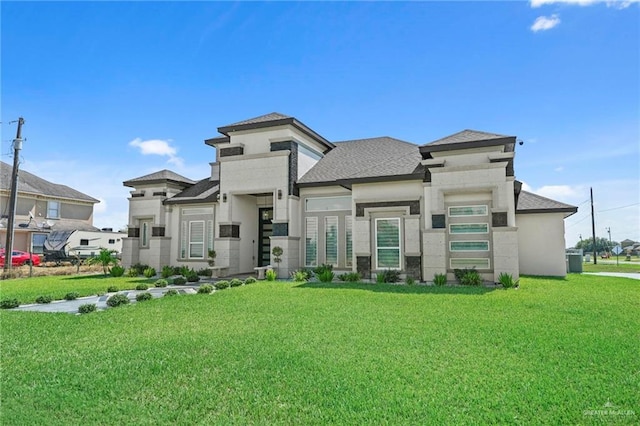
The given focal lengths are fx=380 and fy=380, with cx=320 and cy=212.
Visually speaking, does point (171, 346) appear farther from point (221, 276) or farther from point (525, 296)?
point (221, 276)

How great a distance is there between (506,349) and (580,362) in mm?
913

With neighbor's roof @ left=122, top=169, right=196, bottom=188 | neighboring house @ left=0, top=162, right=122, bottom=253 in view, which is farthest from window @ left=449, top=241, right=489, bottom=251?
neighboring house @ left=0, top=162, right=122, bottom=253

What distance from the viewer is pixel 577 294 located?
10.9m

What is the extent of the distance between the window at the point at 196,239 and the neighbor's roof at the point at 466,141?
1174 centimetres

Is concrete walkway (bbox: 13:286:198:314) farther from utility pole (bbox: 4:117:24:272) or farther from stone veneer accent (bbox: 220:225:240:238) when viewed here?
utility pole (bbox: 4:117:24:272)

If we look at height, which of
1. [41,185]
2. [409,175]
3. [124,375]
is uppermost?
[41,185]

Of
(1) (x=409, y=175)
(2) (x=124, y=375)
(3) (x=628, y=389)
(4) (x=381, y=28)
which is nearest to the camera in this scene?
(3) (x=628, y=389)

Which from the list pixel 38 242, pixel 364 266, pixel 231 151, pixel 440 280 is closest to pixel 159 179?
pixel 231 151

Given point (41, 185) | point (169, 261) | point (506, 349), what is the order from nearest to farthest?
point (506, 349)
point (169, 261)
point (41, 185)

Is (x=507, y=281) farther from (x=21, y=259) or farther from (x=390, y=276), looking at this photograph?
(x=21, y=259)

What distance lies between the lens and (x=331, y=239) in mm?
17078

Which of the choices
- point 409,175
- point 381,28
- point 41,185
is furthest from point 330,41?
point 41,185

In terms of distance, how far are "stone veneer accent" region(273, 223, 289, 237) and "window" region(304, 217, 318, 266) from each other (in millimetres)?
1093

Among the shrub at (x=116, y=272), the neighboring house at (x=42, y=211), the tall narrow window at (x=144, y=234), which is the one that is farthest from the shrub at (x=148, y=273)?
the neighboring house at (x=42, y=211)
